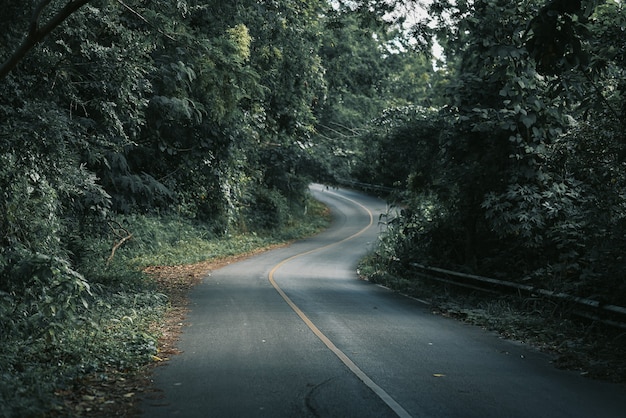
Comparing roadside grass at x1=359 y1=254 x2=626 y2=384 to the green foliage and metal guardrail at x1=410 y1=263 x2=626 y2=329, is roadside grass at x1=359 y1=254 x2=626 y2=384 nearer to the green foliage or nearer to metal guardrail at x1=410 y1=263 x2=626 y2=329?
metal guardrail at x1=410 y1=263 x2=626 y2=329

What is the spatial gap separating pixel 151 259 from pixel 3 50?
55.9 ft

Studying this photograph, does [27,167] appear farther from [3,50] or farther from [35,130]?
[3,50]

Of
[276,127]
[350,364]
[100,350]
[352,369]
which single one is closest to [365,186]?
[276,127]

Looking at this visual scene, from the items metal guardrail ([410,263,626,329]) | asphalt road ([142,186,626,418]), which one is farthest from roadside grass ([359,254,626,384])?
asphalt road ([142,186,626,418])

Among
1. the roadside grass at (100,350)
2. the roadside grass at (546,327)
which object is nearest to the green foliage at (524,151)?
the roadside grass at (546,327)

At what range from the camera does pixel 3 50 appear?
34.5 ft

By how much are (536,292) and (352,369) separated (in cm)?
613

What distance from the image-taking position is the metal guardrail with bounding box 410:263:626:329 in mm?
10742

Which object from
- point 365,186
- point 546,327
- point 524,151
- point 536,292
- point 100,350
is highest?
point 524,151

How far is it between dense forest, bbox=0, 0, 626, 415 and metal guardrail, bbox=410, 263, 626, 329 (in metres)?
0.29

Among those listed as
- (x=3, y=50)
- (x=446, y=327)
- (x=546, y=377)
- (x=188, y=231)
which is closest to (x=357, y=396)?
(x=546, y=377)

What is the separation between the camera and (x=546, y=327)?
1190cm

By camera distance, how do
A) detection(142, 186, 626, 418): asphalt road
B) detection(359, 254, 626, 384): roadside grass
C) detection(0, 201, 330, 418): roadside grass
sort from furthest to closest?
detection(359, 254, 626, 384): roadside grass → detection(142, 186, 626, 418): asphalt road → detection(0, 201, 330, 418): roadside grass

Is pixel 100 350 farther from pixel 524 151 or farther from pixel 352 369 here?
pixel 524 151
